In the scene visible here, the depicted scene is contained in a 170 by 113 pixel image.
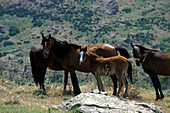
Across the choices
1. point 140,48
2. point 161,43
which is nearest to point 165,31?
point 161,43

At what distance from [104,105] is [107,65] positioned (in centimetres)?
264

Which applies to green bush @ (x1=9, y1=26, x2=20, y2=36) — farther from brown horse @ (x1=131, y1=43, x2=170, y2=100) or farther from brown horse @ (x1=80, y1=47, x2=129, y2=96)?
brown horse @ (x1=80, y1=47, x2=129, y2=96)

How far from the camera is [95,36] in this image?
548 feet

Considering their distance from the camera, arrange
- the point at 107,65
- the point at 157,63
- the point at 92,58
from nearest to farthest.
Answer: the point at 107,65 → the point at 92,58 → the point at 157,63

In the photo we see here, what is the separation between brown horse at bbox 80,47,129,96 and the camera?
10531 millimetres

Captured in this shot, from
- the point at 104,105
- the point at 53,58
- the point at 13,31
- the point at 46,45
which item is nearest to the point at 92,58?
the point at 46,45

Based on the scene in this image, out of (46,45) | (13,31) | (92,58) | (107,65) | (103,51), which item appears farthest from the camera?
(13,31)

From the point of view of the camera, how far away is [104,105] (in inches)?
332

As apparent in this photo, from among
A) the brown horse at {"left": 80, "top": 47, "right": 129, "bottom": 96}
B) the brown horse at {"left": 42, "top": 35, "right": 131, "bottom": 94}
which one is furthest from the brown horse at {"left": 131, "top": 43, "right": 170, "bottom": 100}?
the brown horse at {"left": 80, "top": 47, "right": 129, "bottom": 96}

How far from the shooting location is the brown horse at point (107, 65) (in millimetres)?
10531

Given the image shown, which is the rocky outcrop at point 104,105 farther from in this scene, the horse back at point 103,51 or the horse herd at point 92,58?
the horse back at point 103,51

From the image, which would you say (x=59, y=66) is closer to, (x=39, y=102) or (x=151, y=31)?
(x=39, y=102)

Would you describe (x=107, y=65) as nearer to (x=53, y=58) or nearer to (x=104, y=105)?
(x=104, y=105)

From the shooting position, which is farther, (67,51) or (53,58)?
(53,58)
